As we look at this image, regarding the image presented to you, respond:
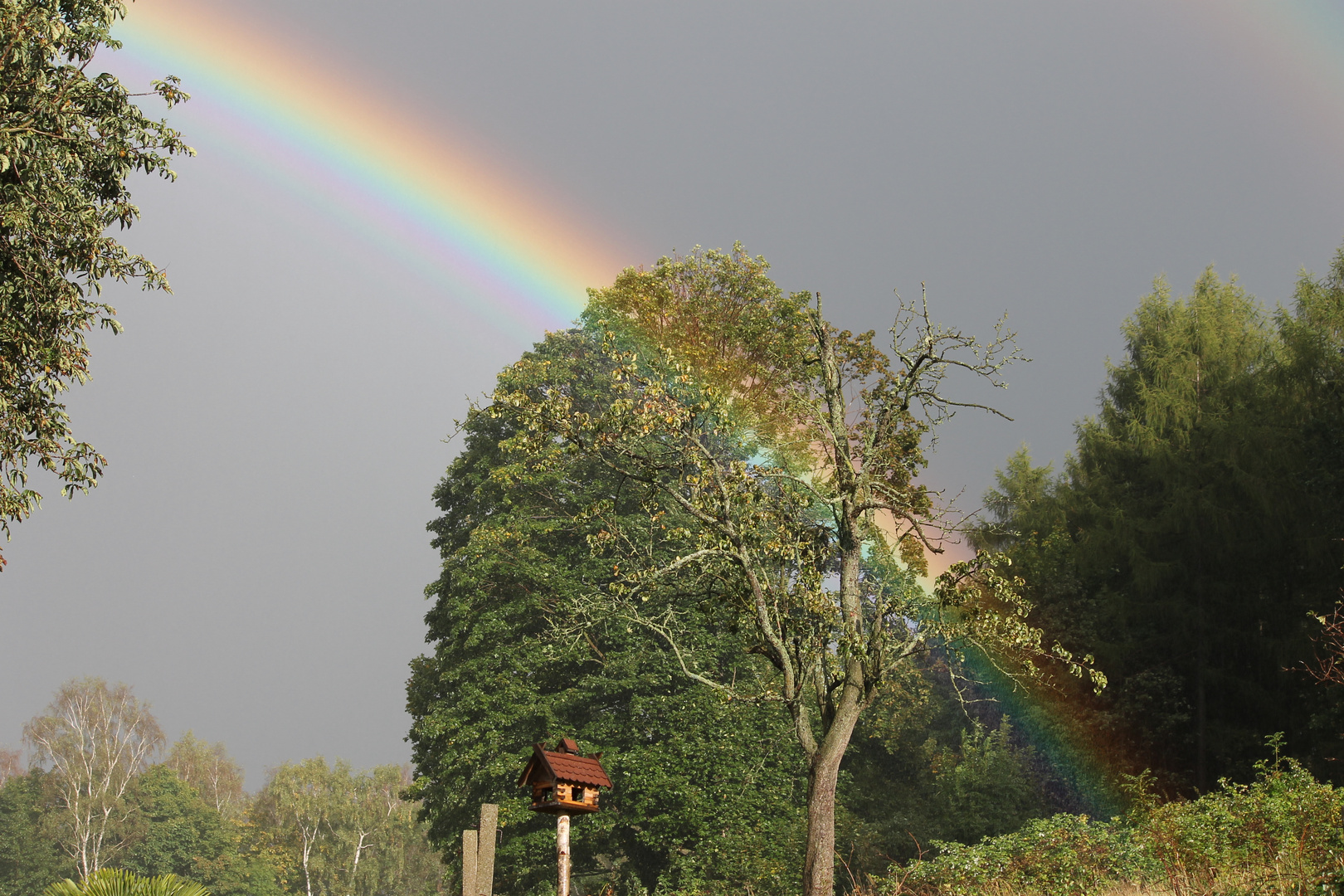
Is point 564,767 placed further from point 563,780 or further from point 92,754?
point 92,754

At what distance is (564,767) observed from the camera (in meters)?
9.45

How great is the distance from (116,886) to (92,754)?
194 feet

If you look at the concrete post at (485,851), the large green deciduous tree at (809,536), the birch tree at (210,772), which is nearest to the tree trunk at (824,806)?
the large green deciduous tree at (809,536)

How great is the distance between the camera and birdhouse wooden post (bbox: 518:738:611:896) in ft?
30.2

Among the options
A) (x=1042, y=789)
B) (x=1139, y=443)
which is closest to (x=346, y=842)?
(x=1042, y=789)

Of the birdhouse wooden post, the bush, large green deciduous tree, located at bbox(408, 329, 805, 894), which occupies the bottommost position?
the bush

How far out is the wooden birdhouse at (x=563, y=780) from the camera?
9.36 meters

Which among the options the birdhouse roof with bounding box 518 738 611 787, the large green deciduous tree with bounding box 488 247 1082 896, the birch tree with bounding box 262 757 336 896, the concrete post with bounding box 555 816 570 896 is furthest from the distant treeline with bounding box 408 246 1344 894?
the birch tree with bounding box 262 757 336 896

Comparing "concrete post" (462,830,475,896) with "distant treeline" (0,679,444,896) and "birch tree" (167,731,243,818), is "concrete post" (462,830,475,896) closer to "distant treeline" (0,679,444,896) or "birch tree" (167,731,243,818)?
"distant treeline" (0,679,444,896)

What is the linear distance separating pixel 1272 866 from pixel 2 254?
16.6 metres

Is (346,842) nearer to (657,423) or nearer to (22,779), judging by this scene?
(22,779)

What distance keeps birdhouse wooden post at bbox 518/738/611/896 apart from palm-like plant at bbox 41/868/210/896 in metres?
5.14

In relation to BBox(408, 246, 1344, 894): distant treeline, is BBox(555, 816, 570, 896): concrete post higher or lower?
lower

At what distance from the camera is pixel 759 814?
872 inches
